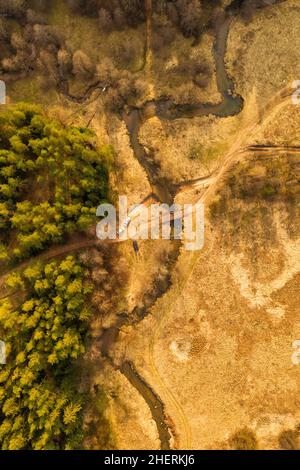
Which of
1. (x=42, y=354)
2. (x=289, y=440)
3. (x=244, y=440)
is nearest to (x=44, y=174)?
(x=42, y=354)

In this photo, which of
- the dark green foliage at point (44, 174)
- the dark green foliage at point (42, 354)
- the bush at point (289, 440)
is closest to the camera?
the dark green foliage at point (42, 354)

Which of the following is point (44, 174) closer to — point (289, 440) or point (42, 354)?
point (42, 354)

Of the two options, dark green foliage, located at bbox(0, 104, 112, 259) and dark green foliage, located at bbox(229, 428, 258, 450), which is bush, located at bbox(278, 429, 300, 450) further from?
dark green foliage, located at bbox(0, 104, 112, 259)

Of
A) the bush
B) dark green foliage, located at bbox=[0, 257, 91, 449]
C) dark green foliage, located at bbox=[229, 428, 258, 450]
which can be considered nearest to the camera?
dark green foliage, located at bbox=[0, 257, 91, 449]

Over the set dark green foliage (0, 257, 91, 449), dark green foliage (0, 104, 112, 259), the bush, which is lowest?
the bush

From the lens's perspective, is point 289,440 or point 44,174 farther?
point 44,174

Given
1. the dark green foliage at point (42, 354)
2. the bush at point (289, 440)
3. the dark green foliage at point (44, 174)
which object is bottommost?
the bush at point (289, 440)

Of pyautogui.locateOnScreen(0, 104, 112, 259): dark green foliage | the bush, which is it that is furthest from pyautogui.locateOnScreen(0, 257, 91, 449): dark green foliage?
the bush

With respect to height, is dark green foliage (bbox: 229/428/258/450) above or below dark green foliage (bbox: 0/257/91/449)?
below

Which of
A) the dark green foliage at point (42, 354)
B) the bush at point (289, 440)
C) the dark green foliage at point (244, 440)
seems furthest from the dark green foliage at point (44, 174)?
the bush at point (289, 440)

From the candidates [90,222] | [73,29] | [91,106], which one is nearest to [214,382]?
[90,222]

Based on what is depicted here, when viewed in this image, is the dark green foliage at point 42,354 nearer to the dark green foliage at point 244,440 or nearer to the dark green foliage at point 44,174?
the dark green foliage at point 44,174

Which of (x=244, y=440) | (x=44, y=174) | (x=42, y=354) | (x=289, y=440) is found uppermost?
(x=44, y=174)

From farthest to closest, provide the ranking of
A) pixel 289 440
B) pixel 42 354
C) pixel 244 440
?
pixel 244 440 < pixel 289 440 < pixel 42 354
